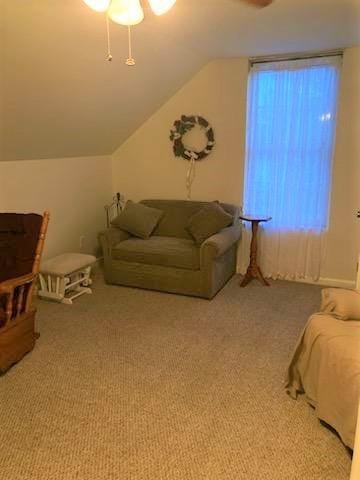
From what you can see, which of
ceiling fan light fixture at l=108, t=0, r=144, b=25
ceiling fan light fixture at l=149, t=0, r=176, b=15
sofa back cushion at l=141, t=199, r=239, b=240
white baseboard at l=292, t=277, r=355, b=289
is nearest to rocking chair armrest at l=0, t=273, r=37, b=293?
ceiling fan light fixture at l=108, t=0, r=144, b=25

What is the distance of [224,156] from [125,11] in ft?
8.49

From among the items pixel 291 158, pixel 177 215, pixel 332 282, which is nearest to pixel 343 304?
pixel 332 282

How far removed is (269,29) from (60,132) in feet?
6.66

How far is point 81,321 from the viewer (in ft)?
10.3

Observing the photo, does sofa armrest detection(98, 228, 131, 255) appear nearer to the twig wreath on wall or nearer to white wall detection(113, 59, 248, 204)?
white wall detection(113, 59, 248, 204)

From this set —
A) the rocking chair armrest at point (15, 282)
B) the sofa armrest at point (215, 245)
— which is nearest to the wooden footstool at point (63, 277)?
the rocking chair armrest at point (15, 282)

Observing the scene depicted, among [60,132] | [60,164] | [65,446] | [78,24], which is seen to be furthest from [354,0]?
[65,446]

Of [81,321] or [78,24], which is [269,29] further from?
[81,321]

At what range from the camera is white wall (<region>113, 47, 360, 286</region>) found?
11.9 feet

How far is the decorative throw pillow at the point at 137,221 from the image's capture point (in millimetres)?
3971

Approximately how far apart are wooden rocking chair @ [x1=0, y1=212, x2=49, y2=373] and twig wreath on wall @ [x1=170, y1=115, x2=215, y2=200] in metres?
2.12

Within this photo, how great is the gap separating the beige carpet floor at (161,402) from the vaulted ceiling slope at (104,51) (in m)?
1.71

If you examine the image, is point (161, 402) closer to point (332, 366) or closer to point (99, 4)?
point (332, 366)

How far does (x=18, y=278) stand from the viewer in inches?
94.8
